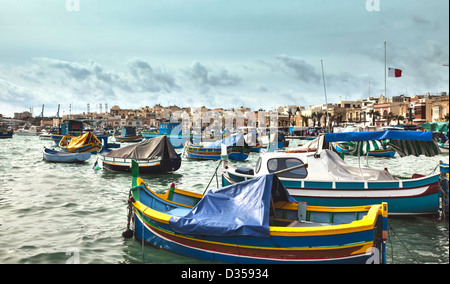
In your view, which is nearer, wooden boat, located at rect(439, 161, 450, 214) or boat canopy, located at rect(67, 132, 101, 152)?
wooden boat, located at rect(439, 161, 450, 214)

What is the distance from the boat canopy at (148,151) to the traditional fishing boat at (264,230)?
14.5 metres

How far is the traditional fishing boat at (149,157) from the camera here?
24.7 meters

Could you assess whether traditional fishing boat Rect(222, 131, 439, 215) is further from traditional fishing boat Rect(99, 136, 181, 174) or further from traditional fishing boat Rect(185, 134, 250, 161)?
traditional fishing boat Rect(185, 134, 250, 161)

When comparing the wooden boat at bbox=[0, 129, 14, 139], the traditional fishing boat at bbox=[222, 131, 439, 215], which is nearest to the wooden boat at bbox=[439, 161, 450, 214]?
the traditional fishing boat at bbox=[222, 131, 439, 215]

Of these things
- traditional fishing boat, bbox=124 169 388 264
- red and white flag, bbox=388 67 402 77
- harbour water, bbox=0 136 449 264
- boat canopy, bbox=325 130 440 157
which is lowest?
harbour water, bbox=0 136 449 264

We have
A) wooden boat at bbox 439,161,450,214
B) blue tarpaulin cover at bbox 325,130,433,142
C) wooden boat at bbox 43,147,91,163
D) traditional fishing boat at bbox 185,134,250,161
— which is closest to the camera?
wooden boat at bbox 439,161,450,214

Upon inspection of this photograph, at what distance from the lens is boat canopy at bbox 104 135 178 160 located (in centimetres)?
2475

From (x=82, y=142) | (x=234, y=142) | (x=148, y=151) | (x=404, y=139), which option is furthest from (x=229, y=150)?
(x=404, y=139)

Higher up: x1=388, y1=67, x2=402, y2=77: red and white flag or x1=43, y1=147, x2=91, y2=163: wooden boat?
x1=388, y1=67, x2=402, y2=77: red and white flag

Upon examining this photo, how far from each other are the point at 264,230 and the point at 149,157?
1754 cm

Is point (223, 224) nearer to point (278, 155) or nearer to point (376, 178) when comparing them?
point (278, 155)

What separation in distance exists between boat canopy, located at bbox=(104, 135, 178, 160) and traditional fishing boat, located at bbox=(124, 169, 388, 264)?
1449 cm

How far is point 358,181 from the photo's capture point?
44.0 feet
